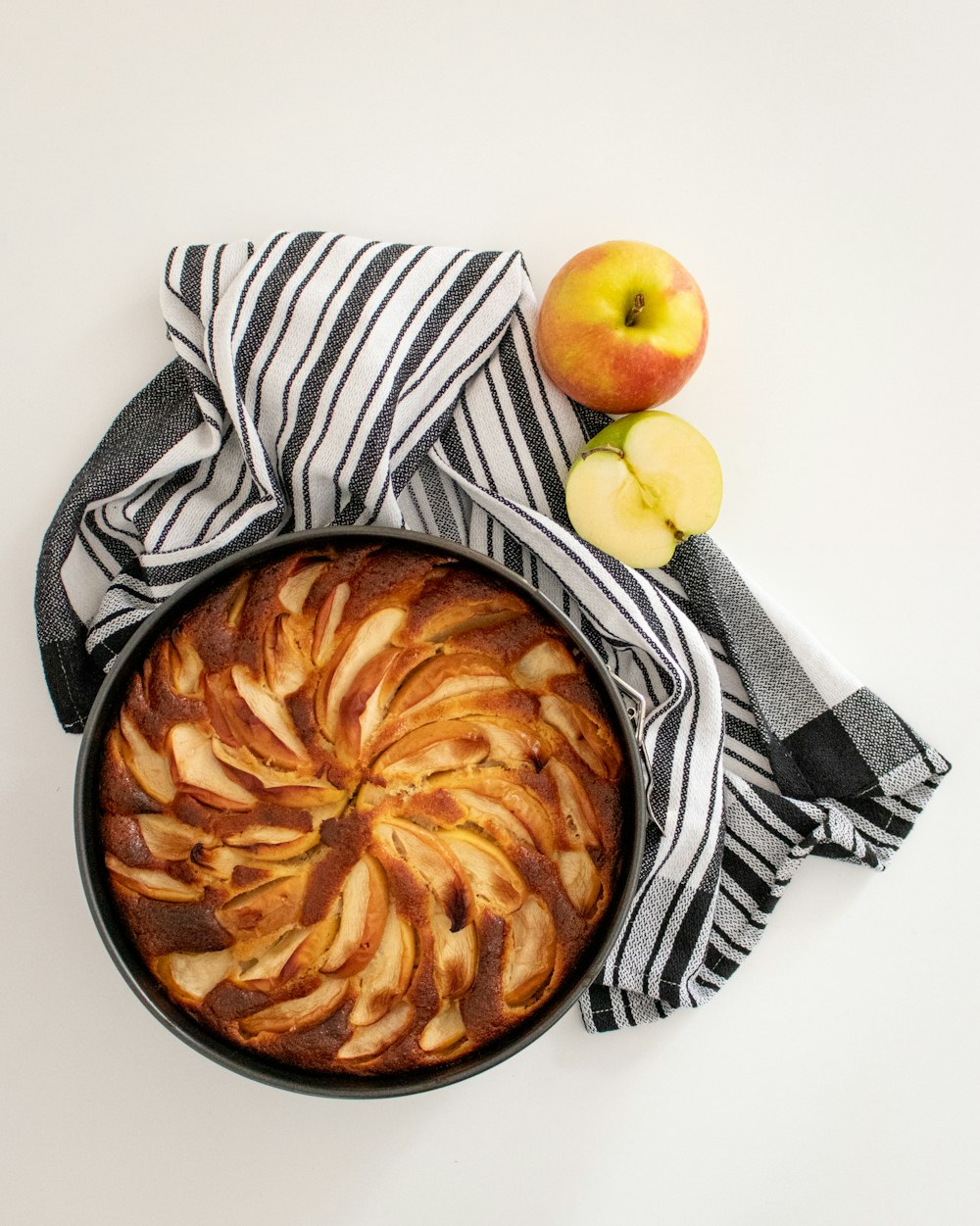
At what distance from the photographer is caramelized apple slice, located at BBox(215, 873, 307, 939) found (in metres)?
1.07

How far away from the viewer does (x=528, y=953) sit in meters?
1.11

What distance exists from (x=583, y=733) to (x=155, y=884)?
0.53 metres

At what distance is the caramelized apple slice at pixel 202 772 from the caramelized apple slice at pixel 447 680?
0.20 metres

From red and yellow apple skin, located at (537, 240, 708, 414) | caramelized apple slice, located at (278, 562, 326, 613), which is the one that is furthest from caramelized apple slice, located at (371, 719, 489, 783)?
red and yellow apple skin, located at (537, 240, 708, 414)

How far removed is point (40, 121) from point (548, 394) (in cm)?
84

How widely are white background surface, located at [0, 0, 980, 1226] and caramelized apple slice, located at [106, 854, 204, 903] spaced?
1.10 feet

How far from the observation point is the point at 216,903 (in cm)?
107

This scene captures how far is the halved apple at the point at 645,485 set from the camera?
1.24 metres

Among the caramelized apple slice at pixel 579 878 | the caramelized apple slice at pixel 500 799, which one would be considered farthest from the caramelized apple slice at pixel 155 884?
the caramelized apple slice at pixel 579 878

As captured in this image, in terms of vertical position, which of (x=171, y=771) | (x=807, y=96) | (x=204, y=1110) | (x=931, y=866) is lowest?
(x=204, y=1110)

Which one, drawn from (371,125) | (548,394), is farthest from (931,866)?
(371,125)

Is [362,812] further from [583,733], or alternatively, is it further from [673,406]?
[673,406]

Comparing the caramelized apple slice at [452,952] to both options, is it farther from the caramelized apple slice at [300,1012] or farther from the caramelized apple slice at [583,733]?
the caramelized apple slice at [583,733]

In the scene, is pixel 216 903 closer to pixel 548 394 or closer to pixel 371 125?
pixel 548 394
